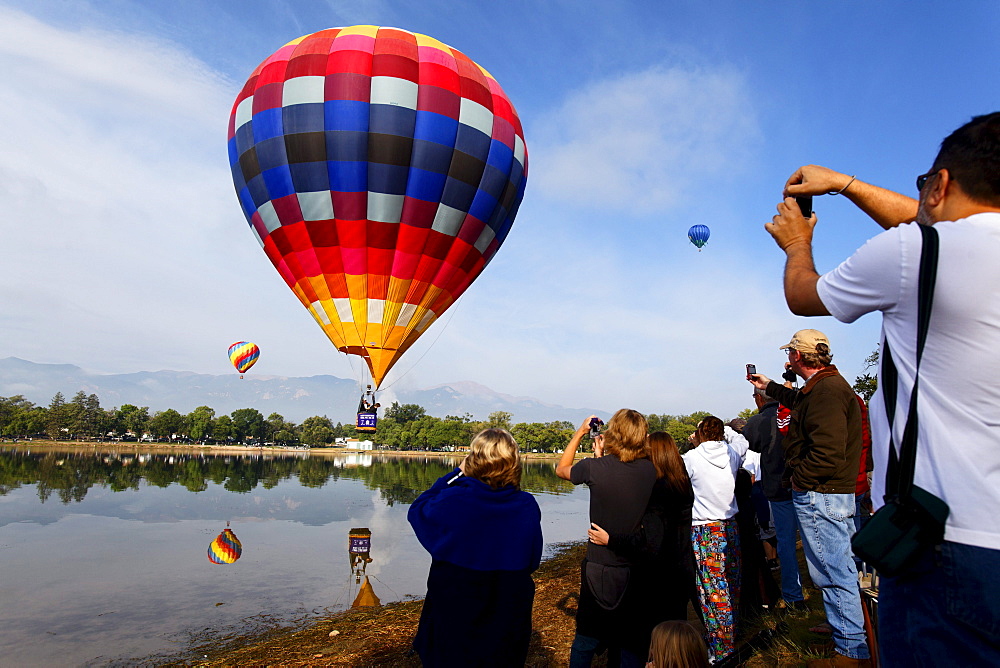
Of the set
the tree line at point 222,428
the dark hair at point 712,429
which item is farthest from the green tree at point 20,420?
the dark hair at point 712,429

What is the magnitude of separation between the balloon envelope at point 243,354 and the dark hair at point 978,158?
148ft

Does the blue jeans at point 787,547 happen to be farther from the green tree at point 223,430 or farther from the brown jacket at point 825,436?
the green tree at point 223,430

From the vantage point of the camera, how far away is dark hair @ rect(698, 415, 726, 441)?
4955 millimetres

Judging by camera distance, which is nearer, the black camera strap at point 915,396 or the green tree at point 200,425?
the black camera strap at point 915,396

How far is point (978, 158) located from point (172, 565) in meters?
14.5

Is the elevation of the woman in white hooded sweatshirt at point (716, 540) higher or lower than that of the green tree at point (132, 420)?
lower

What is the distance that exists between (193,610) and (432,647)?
808 cm

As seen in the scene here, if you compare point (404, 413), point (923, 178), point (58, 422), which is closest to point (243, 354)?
point (923, 178)

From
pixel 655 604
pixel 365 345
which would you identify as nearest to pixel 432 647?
pixel 655 604

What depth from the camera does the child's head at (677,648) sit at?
2582 mm

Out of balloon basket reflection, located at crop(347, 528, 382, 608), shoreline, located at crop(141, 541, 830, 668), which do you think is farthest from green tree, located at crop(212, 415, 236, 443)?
shoreline, located at crop(141, 541, 830, 668)

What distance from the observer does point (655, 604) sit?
11.9ft

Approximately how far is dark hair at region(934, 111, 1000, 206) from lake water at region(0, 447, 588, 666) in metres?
8.89

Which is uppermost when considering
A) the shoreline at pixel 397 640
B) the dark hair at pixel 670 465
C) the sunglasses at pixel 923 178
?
the sunglasses at pixel 923 178
